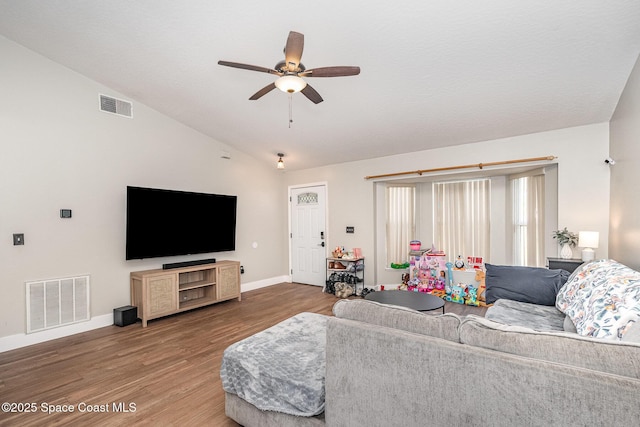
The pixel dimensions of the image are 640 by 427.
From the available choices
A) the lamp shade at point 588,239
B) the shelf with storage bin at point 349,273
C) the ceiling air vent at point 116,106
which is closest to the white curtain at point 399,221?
the shelf with storage bin at point 349,273

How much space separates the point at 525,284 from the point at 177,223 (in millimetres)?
4556

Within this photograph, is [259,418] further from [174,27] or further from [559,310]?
[174,27]

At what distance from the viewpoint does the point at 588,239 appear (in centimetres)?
348

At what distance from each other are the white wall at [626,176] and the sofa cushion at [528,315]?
2.71 feet

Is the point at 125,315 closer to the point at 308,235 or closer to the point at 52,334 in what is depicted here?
the point at 52,334

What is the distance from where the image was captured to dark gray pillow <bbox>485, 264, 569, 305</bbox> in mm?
2887

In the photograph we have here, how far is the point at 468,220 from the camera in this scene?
212 inches

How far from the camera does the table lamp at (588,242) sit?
3.45 meters

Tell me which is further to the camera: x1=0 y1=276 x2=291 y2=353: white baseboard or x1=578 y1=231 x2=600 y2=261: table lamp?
x1=578 y1=231 x2=600 y2=261: table lamp

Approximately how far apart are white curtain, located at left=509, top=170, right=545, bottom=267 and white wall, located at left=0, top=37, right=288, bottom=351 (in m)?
5.37

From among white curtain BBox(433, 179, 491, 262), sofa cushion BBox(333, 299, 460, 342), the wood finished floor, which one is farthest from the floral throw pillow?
white curtain BBox(433, 179, 491, 262)

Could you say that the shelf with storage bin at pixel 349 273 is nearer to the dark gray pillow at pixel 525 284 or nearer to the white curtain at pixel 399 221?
the white curtain at pixel 399 221

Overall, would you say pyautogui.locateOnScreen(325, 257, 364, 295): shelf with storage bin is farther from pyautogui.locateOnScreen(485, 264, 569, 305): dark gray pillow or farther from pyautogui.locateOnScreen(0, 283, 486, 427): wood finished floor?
pyautogui.locateOnScreen(485, 264, 569, 305): dark gray pillow

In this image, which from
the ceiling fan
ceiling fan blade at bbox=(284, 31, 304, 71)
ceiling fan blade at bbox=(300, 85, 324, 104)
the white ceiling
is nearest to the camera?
ceiling fan blade at bbox=(284, 31, 304, 71)
